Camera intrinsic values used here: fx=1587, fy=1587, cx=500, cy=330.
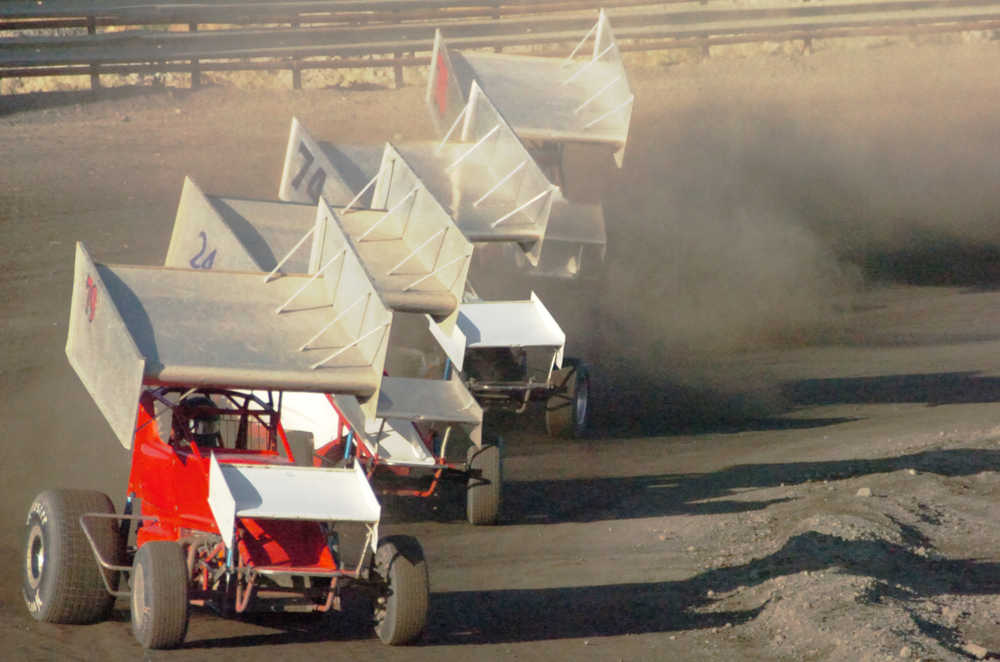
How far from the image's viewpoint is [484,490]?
41.5ft

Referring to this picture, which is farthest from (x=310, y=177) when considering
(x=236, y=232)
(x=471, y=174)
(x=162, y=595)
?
(x=162, y=595)

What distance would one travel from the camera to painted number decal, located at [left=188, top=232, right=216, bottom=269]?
1576cm

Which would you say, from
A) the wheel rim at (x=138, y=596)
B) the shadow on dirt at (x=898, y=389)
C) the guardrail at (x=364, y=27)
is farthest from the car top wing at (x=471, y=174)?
the guardrail at (x=364, y=27)

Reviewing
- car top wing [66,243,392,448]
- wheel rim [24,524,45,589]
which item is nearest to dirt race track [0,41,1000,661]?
wheel rim [24,524,45,589]

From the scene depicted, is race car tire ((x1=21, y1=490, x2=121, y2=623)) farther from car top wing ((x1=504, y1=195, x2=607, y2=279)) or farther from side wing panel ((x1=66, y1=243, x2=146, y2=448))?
car top wing ((x1=504, y1=195, x2=607, y2=279))

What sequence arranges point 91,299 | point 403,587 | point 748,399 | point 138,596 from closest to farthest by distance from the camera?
1. point 138,596
2. point 403,587
3. point 91,299
4. point 748,399

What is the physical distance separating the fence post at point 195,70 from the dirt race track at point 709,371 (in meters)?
0.37

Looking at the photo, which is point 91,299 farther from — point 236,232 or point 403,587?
point 236,232

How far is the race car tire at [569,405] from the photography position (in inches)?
623

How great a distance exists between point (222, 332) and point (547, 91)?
13.2m

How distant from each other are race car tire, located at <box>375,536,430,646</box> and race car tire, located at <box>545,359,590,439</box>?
6.62 m

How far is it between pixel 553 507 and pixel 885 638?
4616 mm

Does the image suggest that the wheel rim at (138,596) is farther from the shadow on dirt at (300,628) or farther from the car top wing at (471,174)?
the car top wing at (471,174)

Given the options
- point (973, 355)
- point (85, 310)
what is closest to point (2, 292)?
point (85, 310)
